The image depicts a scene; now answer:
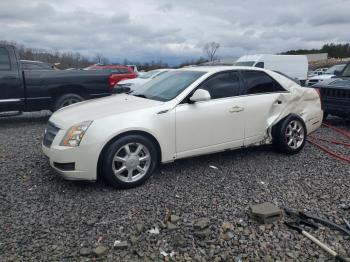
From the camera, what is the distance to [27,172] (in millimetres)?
4668

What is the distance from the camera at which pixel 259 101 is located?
510 centimetres

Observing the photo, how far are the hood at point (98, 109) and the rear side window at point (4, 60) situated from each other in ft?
13.2

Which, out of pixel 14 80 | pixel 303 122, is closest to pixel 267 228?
pixel 303 122

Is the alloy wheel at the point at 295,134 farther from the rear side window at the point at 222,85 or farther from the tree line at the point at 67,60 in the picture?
the tree line at the point at 67,60

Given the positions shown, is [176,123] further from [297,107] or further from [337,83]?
[337,83]

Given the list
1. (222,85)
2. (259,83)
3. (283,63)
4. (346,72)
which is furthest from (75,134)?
(283,63)

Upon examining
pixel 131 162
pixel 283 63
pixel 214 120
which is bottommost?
pixel 131 162

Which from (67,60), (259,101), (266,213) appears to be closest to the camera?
(266,213)

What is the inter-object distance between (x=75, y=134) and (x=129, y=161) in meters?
0.74

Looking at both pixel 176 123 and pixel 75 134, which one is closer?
pixel 75 134

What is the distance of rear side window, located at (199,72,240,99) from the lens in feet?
15.7

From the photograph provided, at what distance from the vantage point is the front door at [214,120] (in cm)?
443

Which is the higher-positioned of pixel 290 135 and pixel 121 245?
pixel 290 135

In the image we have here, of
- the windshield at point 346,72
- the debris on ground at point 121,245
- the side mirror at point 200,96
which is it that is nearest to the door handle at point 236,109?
the side mirror at point 200,96
